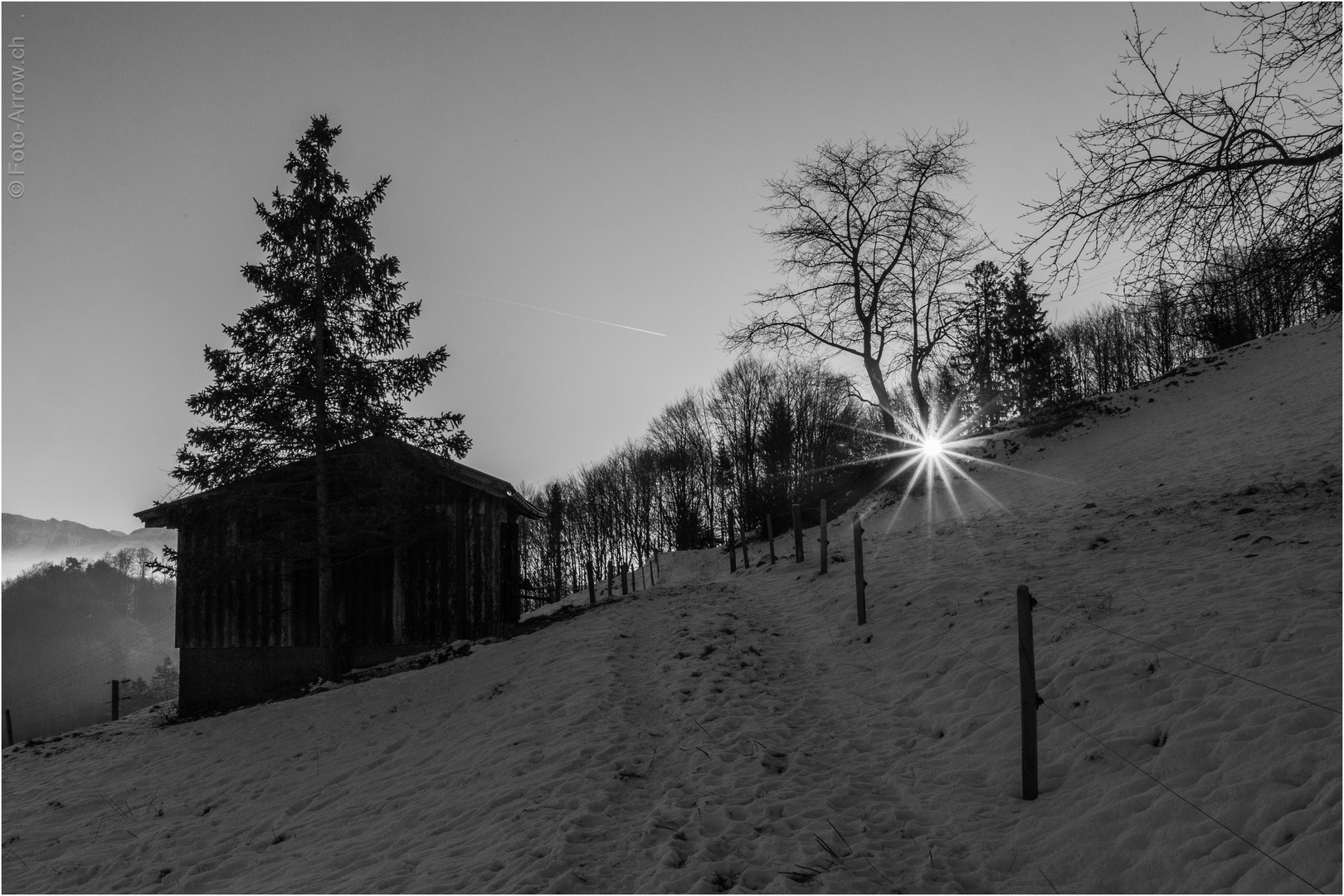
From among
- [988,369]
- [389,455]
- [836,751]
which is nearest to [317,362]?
[389,455]

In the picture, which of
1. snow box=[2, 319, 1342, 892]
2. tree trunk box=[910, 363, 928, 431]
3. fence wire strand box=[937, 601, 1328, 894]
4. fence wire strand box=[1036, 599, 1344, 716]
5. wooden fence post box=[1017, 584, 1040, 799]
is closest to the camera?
fence wire strand box=[937, 601, 1328, 894]

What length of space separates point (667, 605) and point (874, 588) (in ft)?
18.9

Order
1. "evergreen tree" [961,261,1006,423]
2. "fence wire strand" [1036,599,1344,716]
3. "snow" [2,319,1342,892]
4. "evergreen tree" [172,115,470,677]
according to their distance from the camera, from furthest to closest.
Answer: "evergreen tree" [961,261,1006,423], "evergreen tree" [172,115,470,677], "fence wire strand" [1036,599,1344,716], "snow" [2,319,1342,892]

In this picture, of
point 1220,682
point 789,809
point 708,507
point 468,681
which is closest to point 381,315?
point 468,681

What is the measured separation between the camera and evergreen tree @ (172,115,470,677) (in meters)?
14.3

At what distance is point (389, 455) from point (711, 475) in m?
38.4

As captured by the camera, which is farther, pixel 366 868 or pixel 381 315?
pixel 381 315

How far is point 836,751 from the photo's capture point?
7.14m

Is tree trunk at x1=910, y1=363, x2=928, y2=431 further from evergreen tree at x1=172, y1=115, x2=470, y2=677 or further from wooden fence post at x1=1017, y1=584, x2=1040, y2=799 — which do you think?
wooden fence post at x1=1017, y1=584, x2=1040, y2=799

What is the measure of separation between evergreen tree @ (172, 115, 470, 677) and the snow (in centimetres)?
499

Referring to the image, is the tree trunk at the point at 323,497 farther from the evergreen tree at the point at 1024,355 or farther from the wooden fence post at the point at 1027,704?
the evergreen tree at the point at 1024,355

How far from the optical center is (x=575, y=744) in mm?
7930

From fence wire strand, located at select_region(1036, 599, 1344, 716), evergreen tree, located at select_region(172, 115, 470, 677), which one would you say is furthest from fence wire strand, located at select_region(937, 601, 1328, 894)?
evergreen tree, located at select_region(172, 115, 470, 677)

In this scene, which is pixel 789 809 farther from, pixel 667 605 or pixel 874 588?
pixel 667 605
